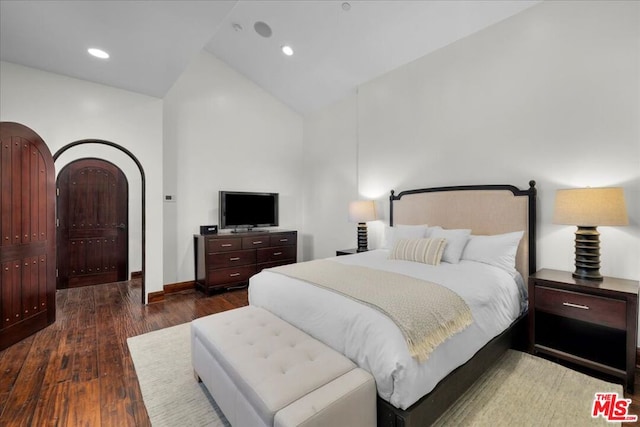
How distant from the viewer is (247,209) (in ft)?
16.0

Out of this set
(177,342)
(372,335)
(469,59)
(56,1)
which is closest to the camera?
(372,335)

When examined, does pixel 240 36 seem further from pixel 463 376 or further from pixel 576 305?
pixel 576 305

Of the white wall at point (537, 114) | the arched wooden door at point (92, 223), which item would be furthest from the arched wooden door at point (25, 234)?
the white wall at point (537, 114)

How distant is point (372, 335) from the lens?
1486 millimetres

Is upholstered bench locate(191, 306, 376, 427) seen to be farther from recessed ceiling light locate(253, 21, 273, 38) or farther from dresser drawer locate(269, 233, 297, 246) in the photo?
recessed ceiling light locate(253, 21, 273, 38)

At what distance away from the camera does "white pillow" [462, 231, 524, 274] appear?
8.71 ft

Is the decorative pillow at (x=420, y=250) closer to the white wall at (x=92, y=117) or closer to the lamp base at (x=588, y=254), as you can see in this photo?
the lamp base at (x=588, y=254)

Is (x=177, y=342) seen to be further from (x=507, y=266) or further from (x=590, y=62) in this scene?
(x=590, y=62)

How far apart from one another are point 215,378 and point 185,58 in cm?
300

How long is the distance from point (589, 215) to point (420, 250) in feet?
4.23

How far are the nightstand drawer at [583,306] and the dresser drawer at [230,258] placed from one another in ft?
11.8

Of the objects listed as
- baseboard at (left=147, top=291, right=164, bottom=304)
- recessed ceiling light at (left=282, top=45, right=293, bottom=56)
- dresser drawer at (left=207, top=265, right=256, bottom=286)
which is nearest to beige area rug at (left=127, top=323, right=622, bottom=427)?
baseboard at (left=147, top=291, right=164, bottom=304)

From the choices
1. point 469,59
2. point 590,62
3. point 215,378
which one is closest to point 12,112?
point 215,378

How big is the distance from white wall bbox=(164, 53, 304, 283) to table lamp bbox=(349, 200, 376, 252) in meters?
1.84
